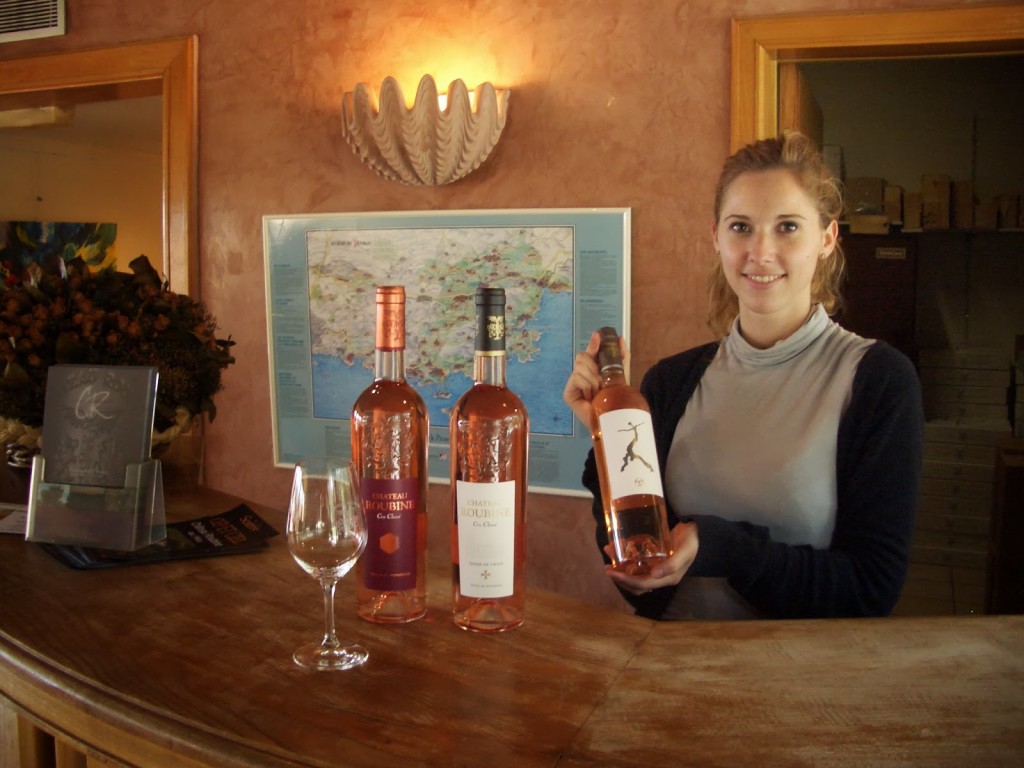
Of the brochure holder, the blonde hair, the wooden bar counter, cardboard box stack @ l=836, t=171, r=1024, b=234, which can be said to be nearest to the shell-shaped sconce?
the blonde hair

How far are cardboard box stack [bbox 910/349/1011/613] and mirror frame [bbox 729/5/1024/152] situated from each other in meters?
2.46

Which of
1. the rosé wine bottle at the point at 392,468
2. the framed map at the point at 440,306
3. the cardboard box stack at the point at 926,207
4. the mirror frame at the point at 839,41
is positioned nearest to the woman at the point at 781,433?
the rosé wine bottle at the point at 392,468

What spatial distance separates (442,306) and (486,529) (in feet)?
6.37

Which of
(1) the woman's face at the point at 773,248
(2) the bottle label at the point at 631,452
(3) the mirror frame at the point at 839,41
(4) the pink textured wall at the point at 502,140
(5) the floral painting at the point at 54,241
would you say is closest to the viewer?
(2) the bottle label at the point at 631,452

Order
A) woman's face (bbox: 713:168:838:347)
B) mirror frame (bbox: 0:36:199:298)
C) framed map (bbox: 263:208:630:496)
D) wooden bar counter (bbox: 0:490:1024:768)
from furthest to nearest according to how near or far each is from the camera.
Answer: mirror frame (bbox: 0:36:199:298) < framed map (bbox: 263:208:630:496) < woman's face (bbox: 713:168:838:347) < wooden bar counter (bbox: 0:490:1024:768)

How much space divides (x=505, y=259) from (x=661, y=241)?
1.54 feet

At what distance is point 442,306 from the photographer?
2.88 meters

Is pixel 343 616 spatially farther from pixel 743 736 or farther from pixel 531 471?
pixel 531 471

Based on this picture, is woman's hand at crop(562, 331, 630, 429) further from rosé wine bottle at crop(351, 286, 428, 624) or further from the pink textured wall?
the pink textured wall

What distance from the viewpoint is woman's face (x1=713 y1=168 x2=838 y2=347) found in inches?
61.8

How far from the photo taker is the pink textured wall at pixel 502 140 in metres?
2.56

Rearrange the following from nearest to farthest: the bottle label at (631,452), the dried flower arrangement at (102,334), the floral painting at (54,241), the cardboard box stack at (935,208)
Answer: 1. the bottle label at (631,452)
2. the dried flower arrangement at (102,334)
3. the cardboard box stack at (935,208)
4. the floral painting at (54,241)

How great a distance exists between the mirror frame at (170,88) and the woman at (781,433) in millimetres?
2058

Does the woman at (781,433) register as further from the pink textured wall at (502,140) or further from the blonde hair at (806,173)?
the pink textured wall at (502,140)
